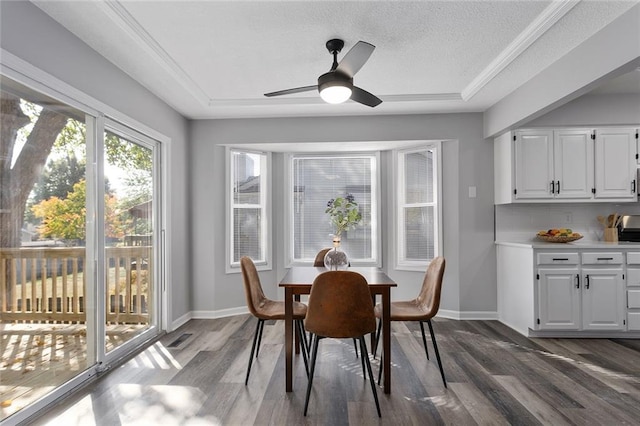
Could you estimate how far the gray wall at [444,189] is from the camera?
166 inches

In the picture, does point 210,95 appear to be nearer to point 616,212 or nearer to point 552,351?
point 552,351

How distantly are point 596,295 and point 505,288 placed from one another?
0.84 meters

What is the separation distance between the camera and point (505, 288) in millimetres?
4039

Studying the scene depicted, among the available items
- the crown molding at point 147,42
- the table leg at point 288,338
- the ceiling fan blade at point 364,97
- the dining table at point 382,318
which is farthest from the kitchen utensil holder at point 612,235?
the crown molding at point 147,42

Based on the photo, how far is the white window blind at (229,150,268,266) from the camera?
4617mm

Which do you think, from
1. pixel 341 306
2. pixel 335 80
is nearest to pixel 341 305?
pixel 341 306

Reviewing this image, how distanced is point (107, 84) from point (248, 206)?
2.25m

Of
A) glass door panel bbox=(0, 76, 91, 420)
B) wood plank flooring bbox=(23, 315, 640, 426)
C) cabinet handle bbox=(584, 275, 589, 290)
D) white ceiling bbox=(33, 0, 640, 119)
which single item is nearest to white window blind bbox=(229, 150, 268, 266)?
white ceiling bbox=(33, 0, 640, 119)

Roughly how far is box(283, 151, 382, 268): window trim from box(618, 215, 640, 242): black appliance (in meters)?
2.72

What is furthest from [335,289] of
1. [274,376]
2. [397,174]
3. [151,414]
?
[397,174]

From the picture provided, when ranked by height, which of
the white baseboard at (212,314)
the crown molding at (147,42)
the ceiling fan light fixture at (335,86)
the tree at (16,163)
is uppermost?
the crown molding at (147,42)

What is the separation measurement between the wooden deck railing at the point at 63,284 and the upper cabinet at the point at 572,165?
404cm

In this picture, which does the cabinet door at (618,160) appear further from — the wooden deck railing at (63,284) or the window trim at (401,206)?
the wooden deck railing at (63,284)

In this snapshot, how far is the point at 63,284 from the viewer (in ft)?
8.02
